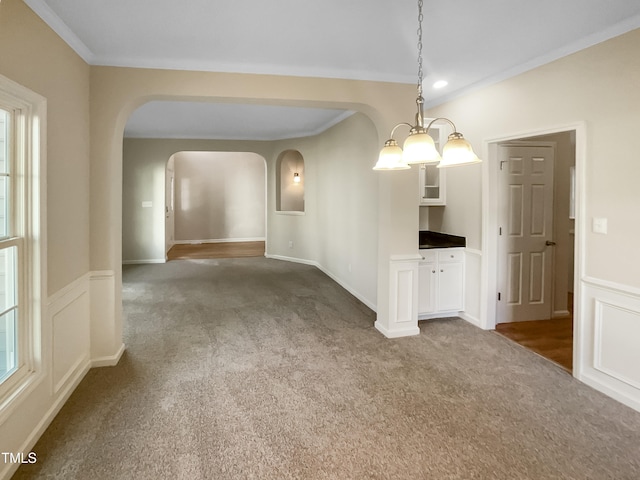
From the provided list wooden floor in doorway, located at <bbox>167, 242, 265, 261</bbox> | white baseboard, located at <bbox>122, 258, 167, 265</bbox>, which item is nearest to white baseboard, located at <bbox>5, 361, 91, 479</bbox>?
white baseboard, located at <bbox>122, 258, 167, 265</bbox>

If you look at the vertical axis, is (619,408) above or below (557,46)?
below

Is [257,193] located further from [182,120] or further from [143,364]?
[143,364]

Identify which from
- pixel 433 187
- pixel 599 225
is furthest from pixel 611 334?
pixel 433 187

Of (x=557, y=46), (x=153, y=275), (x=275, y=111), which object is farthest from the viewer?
(x=153, y=275)

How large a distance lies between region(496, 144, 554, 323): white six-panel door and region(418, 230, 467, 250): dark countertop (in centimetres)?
43

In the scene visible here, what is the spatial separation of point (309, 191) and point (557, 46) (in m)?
5.04

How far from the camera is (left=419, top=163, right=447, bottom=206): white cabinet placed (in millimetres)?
4746

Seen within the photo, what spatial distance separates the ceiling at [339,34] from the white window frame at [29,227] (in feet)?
2.10

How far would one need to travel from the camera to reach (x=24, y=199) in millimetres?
2205

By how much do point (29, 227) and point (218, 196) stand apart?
880 centimetres

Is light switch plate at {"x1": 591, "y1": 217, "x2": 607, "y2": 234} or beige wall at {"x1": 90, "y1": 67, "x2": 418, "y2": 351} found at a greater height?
beige wall at {"x1": 90, "y1": 67, "x2": 418, "y2": 351}

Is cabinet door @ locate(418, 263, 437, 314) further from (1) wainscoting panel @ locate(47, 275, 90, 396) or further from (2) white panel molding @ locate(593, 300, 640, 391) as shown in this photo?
(1) wainscoting panel @ locate(47, 275, 90, 396)

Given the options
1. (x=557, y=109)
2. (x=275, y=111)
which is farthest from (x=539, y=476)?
(x=275, y=111)

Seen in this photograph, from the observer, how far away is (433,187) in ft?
15.7
